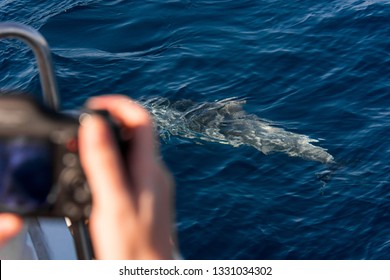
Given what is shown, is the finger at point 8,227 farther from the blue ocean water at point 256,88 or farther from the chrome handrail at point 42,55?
the blue ocean water at point 256,88

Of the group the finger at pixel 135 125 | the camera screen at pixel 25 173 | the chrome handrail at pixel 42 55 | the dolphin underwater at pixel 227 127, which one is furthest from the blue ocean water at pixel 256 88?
the finger at pixel 135 125

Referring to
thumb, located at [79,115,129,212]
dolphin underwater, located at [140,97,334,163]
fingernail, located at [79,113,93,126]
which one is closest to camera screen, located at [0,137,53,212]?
fingernail, located at [79,113,93,126]

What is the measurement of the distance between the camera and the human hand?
0.32ft

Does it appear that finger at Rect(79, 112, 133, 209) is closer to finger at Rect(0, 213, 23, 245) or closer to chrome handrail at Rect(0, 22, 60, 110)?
finger at Rect(0, 213, 23, 245)

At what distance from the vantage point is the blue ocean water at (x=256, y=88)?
1231 centimetres

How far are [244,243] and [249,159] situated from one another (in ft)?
7.65

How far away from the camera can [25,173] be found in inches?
93.9

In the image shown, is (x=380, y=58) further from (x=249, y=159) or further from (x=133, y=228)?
(x=133, y=228)

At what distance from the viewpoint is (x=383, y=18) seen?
62.4 feet

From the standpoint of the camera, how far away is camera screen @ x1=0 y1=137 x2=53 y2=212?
91.5 inches

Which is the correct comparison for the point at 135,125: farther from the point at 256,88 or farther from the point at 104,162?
the point at 256,88

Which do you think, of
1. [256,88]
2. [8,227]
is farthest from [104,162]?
[256,88]

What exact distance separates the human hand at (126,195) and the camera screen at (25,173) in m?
0.20
